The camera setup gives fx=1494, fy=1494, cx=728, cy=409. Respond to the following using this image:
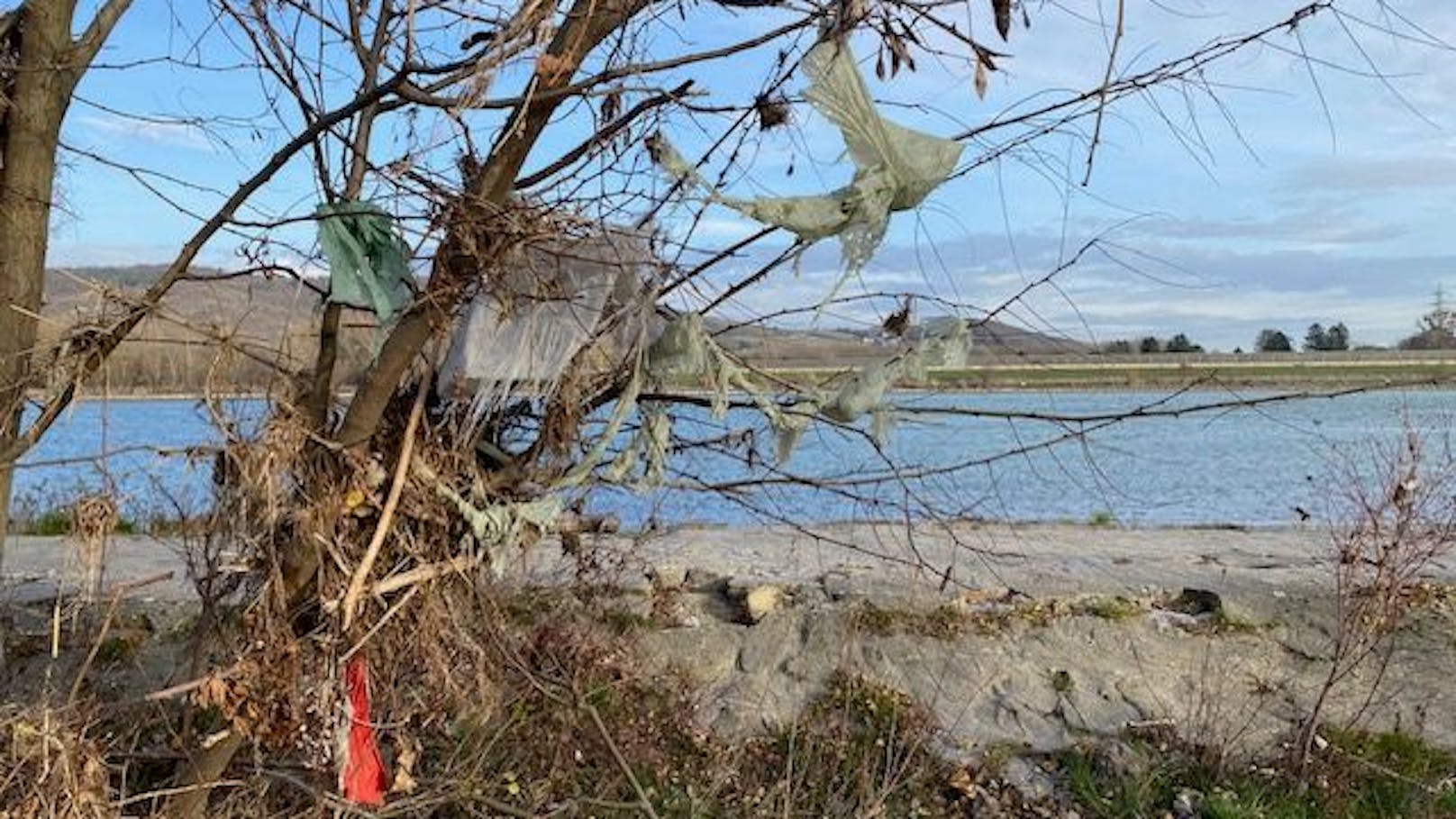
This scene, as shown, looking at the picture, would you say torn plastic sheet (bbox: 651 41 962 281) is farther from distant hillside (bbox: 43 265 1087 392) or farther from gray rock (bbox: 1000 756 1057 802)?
gray rock (bbox: 1000 756 1057 802)

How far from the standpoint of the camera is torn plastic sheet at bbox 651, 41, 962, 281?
12.3 feet

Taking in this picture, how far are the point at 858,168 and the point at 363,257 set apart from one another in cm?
135

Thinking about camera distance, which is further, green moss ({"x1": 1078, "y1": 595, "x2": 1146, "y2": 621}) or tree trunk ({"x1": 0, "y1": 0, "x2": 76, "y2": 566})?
green moss ({"x1": 1078, "y1": 595, "x2": 1146, "y2": 621})

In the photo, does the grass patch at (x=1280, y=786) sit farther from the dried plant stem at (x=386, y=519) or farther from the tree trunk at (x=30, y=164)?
the tree trunk at (x=30, y=164)

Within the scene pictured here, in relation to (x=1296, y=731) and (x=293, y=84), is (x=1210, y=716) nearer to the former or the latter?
(x=1296, y=731)

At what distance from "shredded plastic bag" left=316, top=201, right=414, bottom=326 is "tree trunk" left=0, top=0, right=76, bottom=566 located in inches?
47.3

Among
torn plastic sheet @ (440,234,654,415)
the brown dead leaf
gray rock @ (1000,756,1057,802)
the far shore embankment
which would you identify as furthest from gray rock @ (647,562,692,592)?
the brown dead leaf

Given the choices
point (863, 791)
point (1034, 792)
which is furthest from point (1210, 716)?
point (863, 791)

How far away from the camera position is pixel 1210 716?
22.2 feet

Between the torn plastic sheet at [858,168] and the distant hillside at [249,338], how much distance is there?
0.40m

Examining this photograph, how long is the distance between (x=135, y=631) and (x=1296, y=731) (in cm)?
544

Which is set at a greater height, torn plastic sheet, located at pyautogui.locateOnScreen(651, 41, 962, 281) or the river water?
torn plastic sheet, located at pyautogui.locateOnScreen(651, 41, 962, 281)

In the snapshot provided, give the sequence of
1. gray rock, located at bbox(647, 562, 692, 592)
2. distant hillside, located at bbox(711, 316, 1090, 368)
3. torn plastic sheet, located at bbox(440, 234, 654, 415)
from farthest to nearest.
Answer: gray rock, located at bbox(647, 562, 692, 592), distant hillside, located at bbox(711, 316, 1090, 368), torn plastic sheet, located at bbox(440, 234, 654, 415)

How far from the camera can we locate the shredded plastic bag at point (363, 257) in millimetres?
4012
